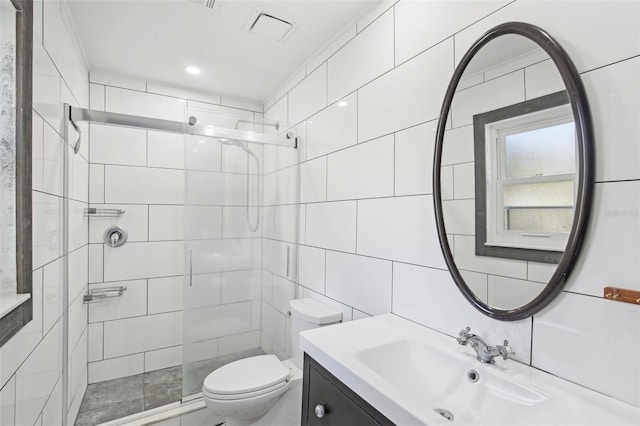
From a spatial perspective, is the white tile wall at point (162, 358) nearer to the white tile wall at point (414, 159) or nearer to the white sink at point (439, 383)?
the white sink at point (439, 383)

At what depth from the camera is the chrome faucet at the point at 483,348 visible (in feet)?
2.84

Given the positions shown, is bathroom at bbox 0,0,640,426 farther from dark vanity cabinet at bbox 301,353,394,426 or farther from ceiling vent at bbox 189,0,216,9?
dark vanity cabinet at bbox 301,353,394,426

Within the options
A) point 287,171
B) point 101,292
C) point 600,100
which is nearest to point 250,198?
Result: point 287,171

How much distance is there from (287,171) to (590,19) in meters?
1.68

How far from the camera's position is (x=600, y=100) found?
74cm

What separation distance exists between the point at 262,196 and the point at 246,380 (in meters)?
Result: 1.12

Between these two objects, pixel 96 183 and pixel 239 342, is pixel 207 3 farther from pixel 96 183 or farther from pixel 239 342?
pixel 239 342

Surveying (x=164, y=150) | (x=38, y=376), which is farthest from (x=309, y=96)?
(x=38, y=376)

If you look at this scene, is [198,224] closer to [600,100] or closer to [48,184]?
[48,184]

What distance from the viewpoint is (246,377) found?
64.3 inches

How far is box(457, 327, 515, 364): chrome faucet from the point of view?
2.84 ft

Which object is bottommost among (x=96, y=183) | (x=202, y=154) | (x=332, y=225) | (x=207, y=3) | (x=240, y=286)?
(x=240, y=286)

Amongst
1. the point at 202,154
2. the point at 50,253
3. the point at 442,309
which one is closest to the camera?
the point at 442,309

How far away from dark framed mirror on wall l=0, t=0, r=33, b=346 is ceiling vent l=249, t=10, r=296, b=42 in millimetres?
972
